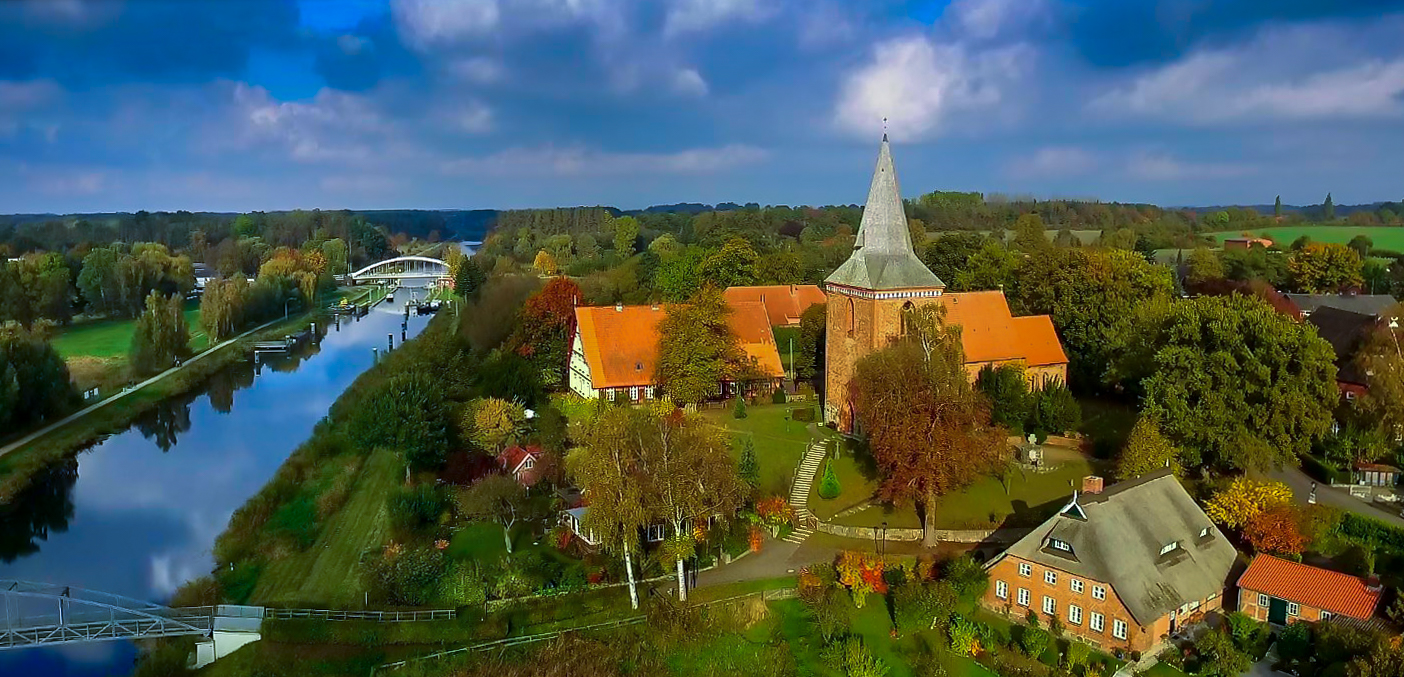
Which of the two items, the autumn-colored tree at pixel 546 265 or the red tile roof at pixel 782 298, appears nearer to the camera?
the red tile roof at pixel 782 298

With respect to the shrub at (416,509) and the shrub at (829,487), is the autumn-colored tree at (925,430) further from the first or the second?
the shrub at (416,509)

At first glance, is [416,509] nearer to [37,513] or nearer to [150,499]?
[150,499]

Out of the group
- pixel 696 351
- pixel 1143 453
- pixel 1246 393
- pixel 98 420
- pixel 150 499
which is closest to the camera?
pixel 1143 453

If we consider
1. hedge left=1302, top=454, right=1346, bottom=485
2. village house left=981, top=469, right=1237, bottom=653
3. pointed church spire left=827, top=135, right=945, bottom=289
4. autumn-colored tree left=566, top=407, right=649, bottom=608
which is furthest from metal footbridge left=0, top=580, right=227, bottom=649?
hedge left=1302, top=454, right=1346, bottom=485

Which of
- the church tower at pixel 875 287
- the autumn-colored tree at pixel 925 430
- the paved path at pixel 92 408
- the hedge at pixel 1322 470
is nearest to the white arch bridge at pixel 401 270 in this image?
the paved path at pixel 92 408

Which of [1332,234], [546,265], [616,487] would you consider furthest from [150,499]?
[1332,234]
